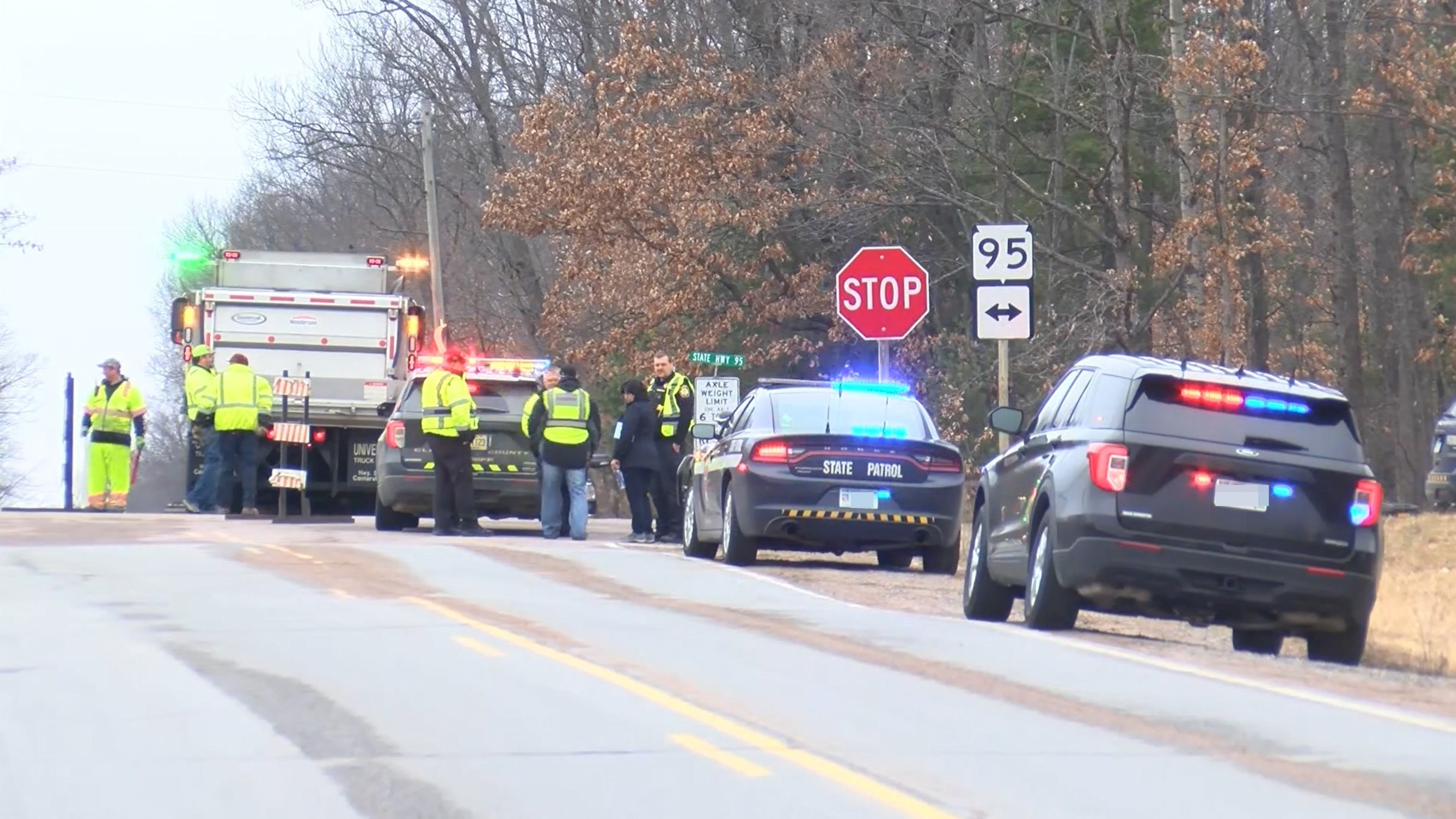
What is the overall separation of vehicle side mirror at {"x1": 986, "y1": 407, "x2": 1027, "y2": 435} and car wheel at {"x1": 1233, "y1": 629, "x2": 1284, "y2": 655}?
184 centimetres

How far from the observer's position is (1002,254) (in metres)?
18.7

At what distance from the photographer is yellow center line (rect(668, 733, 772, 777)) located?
8258 millimetres

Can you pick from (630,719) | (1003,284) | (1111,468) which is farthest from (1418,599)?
(630,719)

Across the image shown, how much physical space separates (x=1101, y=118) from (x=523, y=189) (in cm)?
882

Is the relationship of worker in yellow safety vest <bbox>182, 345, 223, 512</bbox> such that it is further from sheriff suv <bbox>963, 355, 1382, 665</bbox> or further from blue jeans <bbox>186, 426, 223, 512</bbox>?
sheriff suv <bbox>963, 355, 1382, 665</bbox>

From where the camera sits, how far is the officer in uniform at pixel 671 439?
75.5 ft

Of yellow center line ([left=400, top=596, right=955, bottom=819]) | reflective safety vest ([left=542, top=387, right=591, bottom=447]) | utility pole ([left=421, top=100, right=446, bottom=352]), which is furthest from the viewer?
utility pole ([left=421, top=100, right=446, bottom=352])

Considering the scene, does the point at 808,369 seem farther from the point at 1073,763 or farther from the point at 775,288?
the point at 1073,763

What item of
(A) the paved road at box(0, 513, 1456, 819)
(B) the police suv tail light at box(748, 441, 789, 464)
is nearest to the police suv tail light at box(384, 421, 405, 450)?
(B) the police suv tail light at box(748, 441, 789, 464)

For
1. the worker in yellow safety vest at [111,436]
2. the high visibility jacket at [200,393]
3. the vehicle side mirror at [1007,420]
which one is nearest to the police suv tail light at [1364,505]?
the vehicle side mirror at [1007,420]

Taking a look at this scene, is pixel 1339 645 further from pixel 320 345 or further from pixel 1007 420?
pixel 320 345

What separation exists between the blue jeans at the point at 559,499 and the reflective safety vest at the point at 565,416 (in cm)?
33

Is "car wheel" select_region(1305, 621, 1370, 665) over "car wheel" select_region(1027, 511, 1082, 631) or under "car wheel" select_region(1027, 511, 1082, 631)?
under

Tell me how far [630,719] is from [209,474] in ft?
62.8
